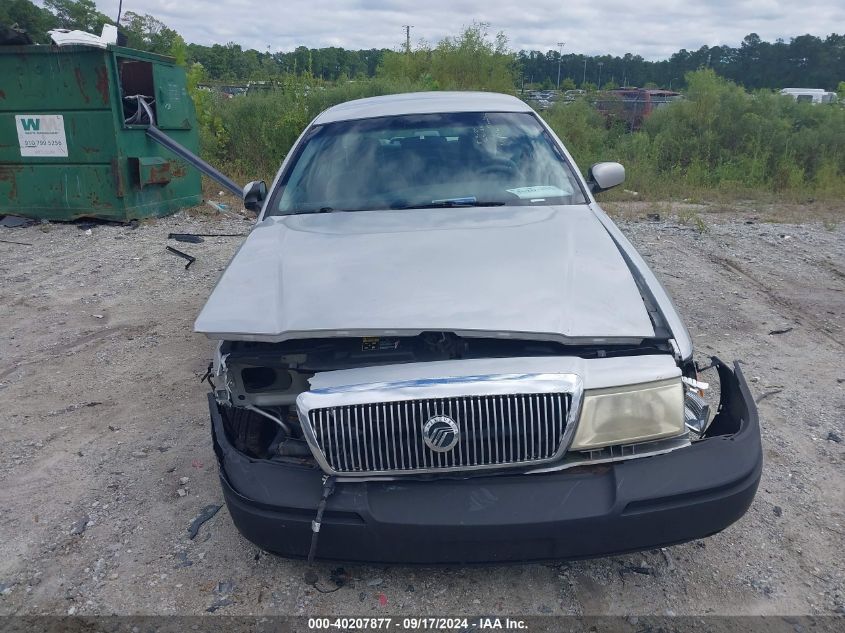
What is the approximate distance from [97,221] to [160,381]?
204 inches

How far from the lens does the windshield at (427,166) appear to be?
12.3ft

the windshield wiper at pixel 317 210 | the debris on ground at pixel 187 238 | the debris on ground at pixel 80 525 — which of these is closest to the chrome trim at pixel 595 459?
the debris on ground at pixel 80 525

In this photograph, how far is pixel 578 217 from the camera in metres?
3.47

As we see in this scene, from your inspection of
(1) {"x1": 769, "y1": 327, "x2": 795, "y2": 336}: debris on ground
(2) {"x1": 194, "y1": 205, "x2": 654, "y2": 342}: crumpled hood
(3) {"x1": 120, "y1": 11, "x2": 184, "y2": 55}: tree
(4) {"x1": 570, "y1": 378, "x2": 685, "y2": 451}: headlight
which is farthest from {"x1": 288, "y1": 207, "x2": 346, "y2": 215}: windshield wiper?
(3) {"x1": 120, "y1": 11, "x2": 184, "y2": 55}: tree

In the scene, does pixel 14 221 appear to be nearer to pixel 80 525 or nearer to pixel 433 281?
pixel 80 525

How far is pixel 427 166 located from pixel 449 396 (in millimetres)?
1969

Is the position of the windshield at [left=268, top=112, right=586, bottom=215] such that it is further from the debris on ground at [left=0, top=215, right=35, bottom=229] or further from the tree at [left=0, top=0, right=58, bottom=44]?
the tree at [left=0, top=0, right=58, bottom=44]

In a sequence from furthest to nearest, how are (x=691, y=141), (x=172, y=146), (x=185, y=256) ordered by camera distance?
(x=691, y=141) → (x=172, y=146) → (x=185, y=256)

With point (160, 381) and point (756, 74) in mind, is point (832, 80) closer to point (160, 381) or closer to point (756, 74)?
point (756, 74)

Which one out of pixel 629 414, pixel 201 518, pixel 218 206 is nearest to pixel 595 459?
pixel 629 414

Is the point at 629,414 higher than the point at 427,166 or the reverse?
the reverse

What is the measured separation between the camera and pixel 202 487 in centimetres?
331

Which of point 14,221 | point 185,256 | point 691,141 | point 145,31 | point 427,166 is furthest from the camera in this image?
point 145,31

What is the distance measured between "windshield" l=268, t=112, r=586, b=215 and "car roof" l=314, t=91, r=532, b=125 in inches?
2.6
